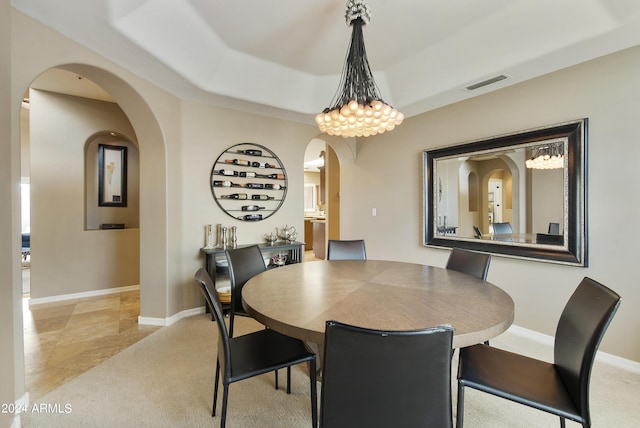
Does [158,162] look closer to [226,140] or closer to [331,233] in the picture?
[226,140]

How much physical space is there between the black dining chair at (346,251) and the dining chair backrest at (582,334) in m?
1.70

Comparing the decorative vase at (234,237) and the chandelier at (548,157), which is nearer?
the chandelier at (548,157)

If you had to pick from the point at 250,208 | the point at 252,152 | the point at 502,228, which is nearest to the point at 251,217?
the point at 250,208

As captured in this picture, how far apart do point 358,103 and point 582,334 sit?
1.75 meters

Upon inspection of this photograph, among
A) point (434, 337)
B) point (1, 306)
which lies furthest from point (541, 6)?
point (1, 306)

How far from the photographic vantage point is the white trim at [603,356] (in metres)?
2.23

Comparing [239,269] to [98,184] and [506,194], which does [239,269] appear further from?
[98,184]

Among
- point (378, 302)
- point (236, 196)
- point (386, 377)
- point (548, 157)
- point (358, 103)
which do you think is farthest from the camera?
point (236, 196)

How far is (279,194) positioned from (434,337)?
3.24 meters

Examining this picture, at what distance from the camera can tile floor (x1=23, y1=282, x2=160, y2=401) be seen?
86.4 inches

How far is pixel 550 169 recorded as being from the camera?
263 centimetres

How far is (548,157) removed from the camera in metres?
2.63

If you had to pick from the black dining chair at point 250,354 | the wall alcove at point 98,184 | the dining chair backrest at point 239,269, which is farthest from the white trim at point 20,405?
the wall alcove at point 98,184

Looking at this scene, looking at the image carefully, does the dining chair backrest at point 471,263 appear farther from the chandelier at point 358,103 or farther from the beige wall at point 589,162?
the chandelier at point 358,103
